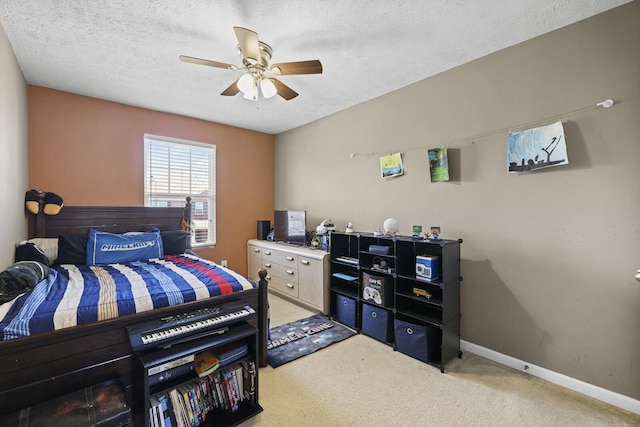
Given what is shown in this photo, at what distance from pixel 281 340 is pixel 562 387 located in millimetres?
2257

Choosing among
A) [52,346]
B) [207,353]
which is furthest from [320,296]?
[52,346]

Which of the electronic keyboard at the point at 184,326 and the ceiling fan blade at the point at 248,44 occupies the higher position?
the ceiling fan blade at the point at 248,44

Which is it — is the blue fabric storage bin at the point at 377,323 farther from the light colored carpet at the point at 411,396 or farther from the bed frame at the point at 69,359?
the bed frame at the point at 69,359

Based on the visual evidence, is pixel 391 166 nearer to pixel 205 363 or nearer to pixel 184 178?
pixel 205 363

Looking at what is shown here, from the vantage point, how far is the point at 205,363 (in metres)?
1.70

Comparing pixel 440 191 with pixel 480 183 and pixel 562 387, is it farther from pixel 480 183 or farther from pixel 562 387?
pixel 562 387

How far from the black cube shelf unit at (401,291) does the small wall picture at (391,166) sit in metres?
0.78

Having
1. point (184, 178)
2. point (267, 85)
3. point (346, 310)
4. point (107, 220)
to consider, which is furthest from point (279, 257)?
point (267, 85)

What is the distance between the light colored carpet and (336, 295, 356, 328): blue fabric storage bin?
534 mm

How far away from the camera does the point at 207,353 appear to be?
69.9 inches

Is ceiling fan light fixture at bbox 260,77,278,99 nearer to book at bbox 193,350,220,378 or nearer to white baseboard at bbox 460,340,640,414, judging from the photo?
book at bbox 193,350,220,378

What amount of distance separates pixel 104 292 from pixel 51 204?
1924 mm

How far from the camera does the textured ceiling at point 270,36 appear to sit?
1876 mm

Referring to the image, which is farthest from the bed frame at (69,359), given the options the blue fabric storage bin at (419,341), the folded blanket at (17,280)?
the blue fabric storage bin at (419,341)
